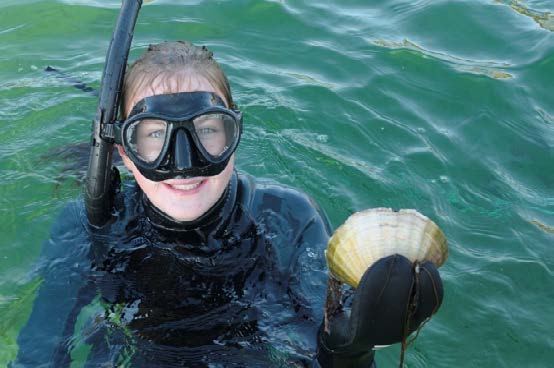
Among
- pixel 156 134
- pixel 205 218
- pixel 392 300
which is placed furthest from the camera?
pixel 205 218

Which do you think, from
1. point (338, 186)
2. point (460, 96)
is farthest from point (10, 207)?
point (460, 96)

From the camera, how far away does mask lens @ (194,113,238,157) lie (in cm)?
300

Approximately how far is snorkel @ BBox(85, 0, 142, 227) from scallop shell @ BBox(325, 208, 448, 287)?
55.6 inches

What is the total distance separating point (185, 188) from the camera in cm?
307

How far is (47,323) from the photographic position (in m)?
3.30

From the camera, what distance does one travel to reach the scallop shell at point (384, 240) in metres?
2.32

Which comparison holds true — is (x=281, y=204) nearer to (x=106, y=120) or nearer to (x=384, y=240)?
(x=106, y=120)

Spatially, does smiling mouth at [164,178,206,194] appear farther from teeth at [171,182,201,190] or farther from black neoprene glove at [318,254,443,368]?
black neoprene glove at [318,254,443,368]

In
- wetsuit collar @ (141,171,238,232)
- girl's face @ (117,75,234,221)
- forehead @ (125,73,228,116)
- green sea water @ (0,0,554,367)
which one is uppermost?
forehead @ (125,73,228,116)

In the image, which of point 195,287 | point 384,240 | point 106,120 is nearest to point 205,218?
point 195,287

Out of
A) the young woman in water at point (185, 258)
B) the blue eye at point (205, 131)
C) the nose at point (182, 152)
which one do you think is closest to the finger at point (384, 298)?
the young woman in water at point (185, 258)

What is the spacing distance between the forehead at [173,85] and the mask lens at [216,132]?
0.15m

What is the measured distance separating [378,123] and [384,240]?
3.74 metres

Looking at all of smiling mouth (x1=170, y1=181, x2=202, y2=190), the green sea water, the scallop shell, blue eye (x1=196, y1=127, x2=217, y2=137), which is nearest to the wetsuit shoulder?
smiling mouth (x1=170, y1=181, x2=202, y2=190)
